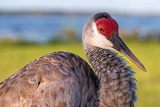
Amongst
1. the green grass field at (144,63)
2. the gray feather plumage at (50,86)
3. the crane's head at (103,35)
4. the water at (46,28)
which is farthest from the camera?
the water at (46,28)

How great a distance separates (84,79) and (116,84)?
0.33 metres

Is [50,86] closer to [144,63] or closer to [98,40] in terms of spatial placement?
[98,40]

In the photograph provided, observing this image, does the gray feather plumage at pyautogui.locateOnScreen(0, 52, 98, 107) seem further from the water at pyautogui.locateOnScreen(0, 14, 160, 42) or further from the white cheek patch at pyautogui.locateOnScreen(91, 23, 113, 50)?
the water at pyautogui.locateOnScreen(0, 14, 160, 42)

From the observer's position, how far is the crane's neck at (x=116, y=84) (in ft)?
17.0

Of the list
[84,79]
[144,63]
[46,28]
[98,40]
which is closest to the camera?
[84,79]

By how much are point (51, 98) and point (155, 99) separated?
17.1 feet

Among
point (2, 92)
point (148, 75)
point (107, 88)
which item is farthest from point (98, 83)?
point (148, 75)

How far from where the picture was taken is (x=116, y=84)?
5203 mm

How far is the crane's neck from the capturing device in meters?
5.18

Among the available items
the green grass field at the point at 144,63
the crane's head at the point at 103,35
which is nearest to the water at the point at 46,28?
the green grass field at the point at 144,63

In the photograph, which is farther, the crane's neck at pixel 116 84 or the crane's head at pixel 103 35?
the crane's head at pixel 103 35

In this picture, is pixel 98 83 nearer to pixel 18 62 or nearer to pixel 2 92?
pixel 2 92

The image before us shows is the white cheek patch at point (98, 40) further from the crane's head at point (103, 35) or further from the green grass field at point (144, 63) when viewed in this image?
the green grass field at point (144, 63)

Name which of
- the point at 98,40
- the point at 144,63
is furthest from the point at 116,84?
the point at 144,63
